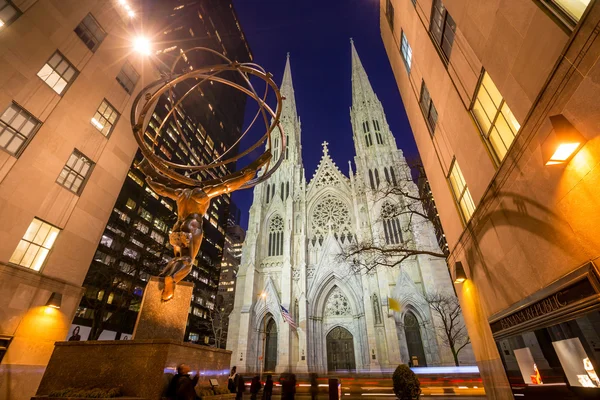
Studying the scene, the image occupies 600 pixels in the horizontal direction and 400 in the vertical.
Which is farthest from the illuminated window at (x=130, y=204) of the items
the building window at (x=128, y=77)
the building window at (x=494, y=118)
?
the building window at (x=494, y=118)

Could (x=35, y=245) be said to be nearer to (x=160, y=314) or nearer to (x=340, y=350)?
(x=160, y=314)

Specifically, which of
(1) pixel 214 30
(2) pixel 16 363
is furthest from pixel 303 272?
(1) pixel 214 30

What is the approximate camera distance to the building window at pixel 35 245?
8410mm

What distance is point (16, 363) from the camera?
25.6 ft

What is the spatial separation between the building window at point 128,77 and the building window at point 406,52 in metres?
12.9

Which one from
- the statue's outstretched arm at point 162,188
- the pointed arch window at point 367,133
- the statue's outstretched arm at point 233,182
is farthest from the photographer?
the pointed arch window at point 367,133

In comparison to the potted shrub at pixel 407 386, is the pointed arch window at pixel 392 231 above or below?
above

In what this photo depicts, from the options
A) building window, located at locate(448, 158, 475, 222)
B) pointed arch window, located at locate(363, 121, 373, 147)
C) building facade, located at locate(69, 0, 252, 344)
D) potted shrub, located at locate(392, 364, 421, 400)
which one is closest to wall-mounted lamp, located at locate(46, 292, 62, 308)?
potted shrub, located at locate(392, 364, 421, 400)

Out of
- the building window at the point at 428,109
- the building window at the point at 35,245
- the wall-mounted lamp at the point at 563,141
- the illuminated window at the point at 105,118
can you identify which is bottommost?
the wall-mounted lamp at the point at 563,141

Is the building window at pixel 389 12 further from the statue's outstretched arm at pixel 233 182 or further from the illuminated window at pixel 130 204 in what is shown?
the illuminated window at pixel 130 204

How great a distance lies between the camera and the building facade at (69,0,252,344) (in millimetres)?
33188

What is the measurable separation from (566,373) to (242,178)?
6.38 m

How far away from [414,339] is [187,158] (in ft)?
161

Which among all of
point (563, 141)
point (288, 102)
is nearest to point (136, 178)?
point (288, 102)
